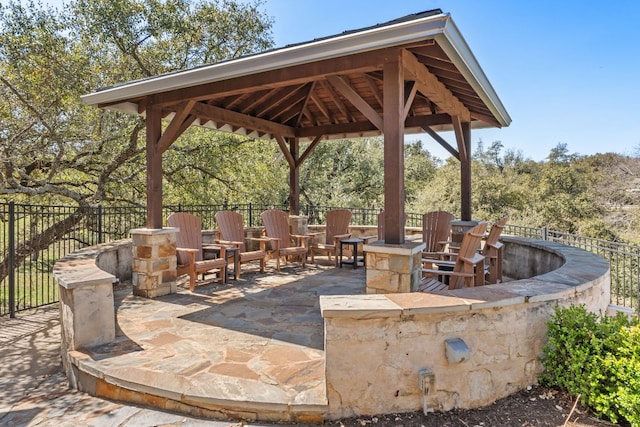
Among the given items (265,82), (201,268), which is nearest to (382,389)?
(265,82)

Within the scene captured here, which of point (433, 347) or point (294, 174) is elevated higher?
point (294, 174)

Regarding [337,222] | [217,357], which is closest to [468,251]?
[217,357]

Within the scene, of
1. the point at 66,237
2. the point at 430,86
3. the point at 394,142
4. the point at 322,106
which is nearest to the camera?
the point at 394,142

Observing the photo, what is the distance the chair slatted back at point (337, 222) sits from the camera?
6504 mm

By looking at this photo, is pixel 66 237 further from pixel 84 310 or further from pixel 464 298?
pixel 464 298

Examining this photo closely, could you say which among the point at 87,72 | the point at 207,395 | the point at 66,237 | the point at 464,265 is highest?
the point at 87,72

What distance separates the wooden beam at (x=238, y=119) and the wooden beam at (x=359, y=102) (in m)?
2.13

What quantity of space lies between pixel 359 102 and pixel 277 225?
346 cm

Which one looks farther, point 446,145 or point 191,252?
point 446,145

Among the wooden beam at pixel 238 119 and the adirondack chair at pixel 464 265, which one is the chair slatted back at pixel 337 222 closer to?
the wooden beam at pixel 238 119

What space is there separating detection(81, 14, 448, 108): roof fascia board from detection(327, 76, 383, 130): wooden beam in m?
0.33

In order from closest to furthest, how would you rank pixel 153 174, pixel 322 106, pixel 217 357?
pixel 217 357 < pixel 153 174 < pixel 322 106

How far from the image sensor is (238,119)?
5426 millimetres

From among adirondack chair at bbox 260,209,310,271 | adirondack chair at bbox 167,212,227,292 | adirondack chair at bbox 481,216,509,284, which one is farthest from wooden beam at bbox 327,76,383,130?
adirondack chair at bbox 260,209,310,271
